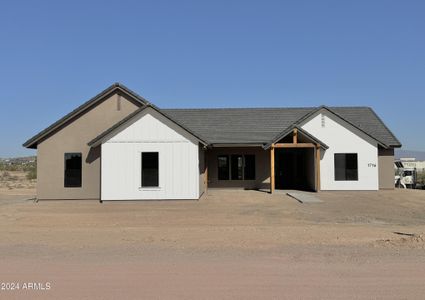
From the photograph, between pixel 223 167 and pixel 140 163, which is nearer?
pixel 140 163

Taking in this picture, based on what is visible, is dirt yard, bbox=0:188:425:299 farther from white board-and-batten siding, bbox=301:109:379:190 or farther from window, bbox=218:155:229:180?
window, bbox=218:155:229:180

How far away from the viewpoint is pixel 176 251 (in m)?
9.50

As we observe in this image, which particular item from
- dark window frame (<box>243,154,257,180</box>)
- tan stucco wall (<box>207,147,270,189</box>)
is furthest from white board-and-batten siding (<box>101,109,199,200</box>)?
dark window frame (<box>243,154,257,180</box>)

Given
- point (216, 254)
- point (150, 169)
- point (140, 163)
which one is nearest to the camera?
point (216, 254)

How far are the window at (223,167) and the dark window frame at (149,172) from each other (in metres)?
7.94

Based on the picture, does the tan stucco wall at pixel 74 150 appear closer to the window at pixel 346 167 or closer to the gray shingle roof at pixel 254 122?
the gray shingle roof at pixel 254 122

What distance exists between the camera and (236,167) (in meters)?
29.2

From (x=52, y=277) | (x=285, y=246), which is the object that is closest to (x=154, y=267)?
(x=52, y=277)

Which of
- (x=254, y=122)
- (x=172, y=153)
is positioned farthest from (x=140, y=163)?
(x=254, y=122)

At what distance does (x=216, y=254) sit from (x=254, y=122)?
870 inches

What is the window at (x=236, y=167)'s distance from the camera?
29.1 metres

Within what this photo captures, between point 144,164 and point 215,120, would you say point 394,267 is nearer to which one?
point 144,164

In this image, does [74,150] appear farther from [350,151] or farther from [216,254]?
[216,254]

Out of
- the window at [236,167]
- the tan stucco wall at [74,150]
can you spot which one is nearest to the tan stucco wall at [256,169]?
the window at [236,167]
